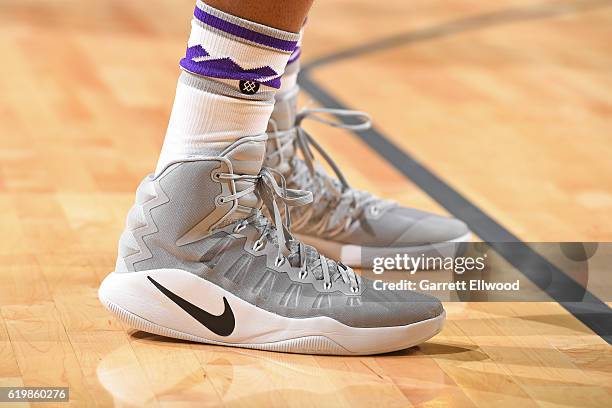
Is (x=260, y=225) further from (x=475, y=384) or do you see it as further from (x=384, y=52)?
(x=384, y=52)

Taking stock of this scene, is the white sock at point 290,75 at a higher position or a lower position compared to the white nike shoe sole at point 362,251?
higher

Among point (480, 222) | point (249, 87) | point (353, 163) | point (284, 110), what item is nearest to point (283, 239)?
point (249, 87)

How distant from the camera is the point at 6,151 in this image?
201 centimetres

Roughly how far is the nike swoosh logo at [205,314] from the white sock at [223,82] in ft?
0.48

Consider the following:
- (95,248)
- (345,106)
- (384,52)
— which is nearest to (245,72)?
(95,248)

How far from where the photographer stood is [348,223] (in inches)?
60.7

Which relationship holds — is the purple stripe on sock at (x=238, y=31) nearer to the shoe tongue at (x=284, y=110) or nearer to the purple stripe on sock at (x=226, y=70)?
the purple stripe on sock at (x=226, y=70)

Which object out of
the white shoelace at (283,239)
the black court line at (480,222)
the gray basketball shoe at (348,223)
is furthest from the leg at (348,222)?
the white shoelace at (283,239)

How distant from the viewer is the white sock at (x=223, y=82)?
117cm

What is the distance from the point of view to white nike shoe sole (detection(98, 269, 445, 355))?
122 centimetres

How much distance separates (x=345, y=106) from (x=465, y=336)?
1.23 m

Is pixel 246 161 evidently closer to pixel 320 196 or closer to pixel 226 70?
pixel 226 70

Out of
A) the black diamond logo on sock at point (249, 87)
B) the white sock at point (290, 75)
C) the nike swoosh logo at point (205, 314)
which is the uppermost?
the black diamond logo on sock at point (249, 87)

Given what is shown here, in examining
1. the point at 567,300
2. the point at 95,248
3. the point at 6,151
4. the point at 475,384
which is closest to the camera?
the point at 475,384
